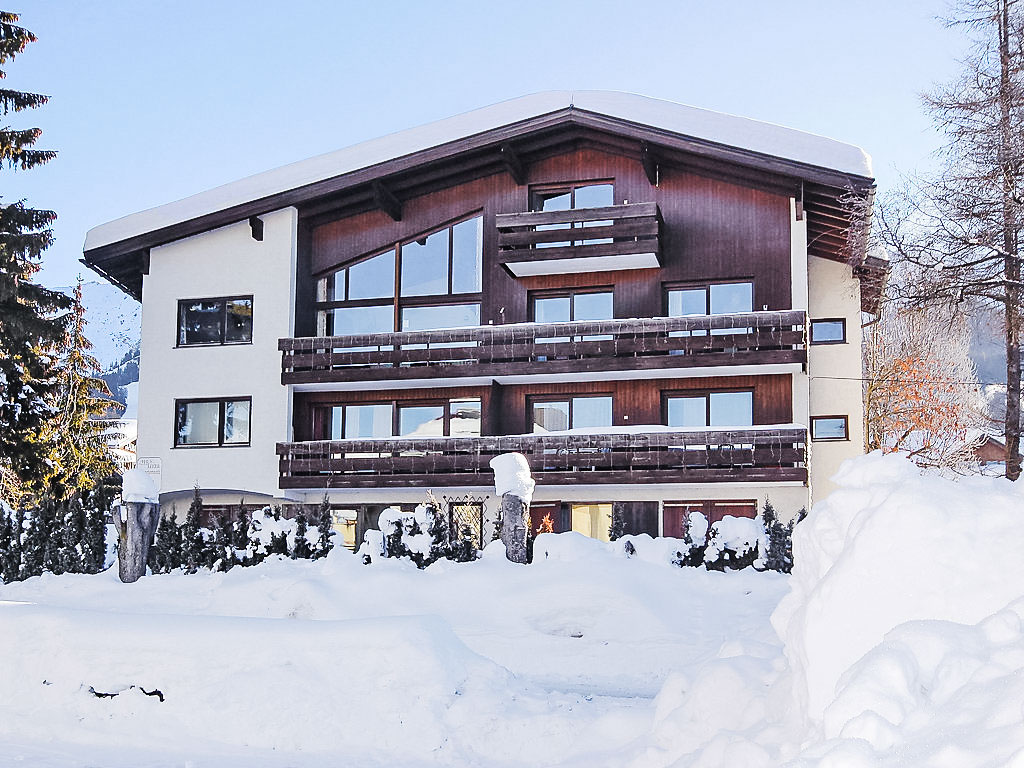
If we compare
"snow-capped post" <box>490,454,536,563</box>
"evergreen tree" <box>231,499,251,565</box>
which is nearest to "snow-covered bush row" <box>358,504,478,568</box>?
"snow-capped post" <box>490,454,536,563</box>

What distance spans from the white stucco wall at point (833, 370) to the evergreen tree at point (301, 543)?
39.7ft

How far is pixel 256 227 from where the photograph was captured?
87.2 ft

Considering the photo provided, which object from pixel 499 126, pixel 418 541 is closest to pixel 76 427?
pixel 499 126

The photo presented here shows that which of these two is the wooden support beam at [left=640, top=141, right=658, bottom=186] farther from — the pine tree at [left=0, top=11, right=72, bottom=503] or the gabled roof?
the pine tree at [left=0, top=11, right=72, bottom=503]

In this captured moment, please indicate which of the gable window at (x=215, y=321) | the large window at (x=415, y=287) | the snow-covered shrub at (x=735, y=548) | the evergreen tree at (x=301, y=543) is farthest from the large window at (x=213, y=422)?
the snow-covered shrub at (x=735, y=548)

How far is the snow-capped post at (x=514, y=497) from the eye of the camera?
1577 cm

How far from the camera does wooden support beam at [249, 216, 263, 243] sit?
26484 mm

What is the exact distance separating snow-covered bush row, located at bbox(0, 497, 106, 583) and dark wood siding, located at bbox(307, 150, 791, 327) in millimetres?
7422

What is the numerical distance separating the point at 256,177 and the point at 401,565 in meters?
13.7

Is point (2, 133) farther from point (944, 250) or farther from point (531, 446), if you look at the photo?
point (944, 250)

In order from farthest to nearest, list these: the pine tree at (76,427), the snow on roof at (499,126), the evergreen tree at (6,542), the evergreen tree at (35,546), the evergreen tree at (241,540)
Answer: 1. the pine tree at (76,427)
2. the snow on roof at (499,126)
3. the evergreen tree at (6,542)
4. the evergreen tree at (35,546)
5. the evergreen tree at (241,540)

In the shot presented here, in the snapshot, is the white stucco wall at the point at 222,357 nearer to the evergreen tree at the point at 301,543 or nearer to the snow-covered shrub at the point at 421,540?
the evergreen tree at the point at 301,543

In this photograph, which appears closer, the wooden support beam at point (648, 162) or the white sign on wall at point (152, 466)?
the wooden support beam at point (648, 162)

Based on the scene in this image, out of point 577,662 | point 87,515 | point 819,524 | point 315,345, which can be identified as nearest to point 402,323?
point 315,345
